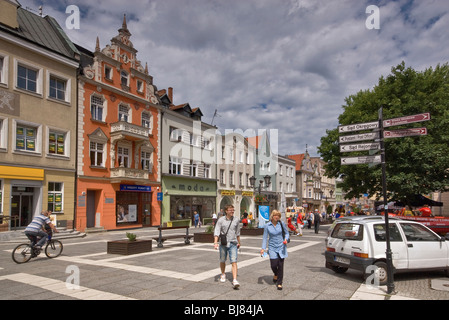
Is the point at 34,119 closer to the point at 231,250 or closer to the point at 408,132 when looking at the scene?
the point at 231,250

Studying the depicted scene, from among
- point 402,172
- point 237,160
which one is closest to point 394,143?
point 402,172

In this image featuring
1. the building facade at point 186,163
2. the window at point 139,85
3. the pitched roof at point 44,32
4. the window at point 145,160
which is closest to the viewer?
the pitched roof at point 44,32

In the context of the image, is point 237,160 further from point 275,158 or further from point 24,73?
point 24,73

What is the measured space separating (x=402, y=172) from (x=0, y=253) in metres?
20.5

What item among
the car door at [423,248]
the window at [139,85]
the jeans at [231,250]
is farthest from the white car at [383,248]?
the window at [139,85]

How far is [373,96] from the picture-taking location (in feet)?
73.7

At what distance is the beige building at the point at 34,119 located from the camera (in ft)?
64.0

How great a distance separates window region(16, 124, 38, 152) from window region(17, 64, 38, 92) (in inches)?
98.3

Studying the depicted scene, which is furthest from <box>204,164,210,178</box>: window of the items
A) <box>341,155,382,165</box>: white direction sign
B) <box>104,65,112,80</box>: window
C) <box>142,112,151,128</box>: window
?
<box>341,155,382,165</box>: white direction sign

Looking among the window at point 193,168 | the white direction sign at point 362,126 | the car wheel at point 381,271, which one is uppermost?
the window at point 193,168

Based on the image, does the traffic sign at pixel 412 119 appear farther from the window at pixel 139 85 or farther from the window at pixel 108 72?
the window at pixel 139 85

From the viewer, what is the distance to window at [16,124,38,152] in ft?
66.1

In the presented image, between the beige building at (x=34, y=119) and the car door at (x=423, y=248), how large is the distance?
66.7ft

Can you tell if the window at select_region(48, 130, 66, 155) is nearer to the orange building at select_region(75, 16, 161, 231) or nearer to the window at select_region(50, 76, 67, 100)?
the orange building at select_region(75, 16, 161, 231)
